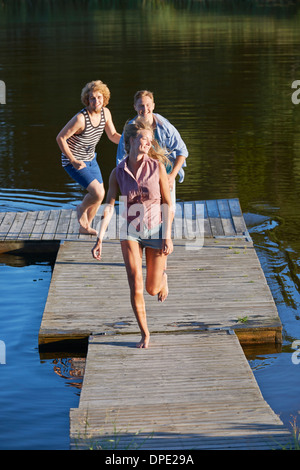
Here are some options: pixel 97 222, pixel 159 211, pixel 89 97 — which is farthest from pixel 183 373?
pixel 97 222

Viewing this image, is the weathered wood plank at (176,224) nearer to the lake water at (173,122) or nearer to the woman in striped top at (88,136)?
the lake water at (173,122)

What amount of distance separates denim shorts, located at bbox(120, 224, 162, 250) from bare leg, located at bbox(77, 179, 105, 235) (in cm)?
313

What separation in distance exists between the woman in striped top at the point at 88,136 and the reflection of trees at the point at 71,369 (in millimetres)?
2644

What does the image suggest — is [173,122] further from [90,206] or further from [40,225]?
[90,206]

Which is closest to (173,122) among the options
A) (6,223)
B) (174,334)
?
(6,223)

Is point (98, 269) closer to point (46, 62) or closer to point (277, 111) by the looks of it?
point (277, 111)

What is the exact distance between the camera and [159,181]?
652 centimetres

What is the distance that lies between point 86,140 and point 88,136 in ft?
0.24

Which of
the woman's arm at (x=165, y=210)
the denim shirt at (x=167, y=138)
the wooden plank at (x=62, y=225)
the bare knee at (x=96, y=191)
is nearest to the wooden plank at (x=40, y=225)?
the wooden plank at (x=62, y=225)

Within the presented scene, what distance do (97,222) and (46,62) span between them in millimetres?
25975

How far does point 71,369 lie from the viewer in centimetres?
748

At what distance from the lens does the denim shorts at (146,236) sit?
6473mm

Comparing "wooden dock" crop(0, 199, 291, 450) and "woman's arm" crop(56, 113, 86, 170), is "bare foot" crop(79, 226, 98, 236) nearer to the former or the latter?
"wooden dock" crop(0, 199, 291, 450)

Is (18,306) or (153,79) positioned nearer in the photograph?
(18,306)
